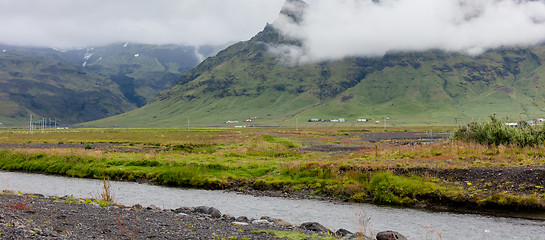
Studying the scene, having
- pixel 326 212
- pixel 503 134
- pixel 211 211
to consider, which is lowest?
pixel 326 212

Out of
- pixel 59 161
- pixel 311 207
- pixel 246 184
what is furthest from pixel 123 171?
pixel 311 207

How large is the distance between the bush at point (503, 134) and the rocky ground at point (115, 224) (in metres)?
36.4

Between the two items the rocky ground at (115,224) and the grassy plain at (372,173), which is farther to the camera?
the grassy plain at (372,173)

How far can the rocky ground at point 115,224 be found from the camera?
15.4 m

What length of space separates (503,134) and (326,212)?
3223cm

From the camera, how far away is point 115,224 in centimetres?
1812

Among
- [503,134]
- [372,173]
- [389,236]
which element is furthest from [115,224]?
[503,134]

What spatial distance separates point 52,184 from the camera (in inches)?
1570

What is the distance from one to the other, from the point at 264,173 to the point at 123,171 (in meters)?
16.4

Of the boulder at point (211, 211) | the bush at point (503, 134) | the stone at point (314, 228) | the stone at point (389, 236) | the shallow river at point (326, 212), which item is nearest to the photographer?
the stone at point (389, 236)

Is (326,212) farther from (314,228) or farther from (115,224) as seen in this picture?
(115,224)

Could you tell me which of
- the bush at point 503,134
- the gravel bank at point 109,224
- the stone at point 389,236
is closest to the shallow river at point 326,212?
the stone at point 389,236

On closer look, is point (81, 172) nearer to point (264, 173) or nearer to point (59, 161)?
point (59, 161)

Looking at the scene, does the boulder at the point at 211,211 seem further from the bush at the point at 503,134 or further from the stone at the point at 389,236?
the bush at the point at 503,134
